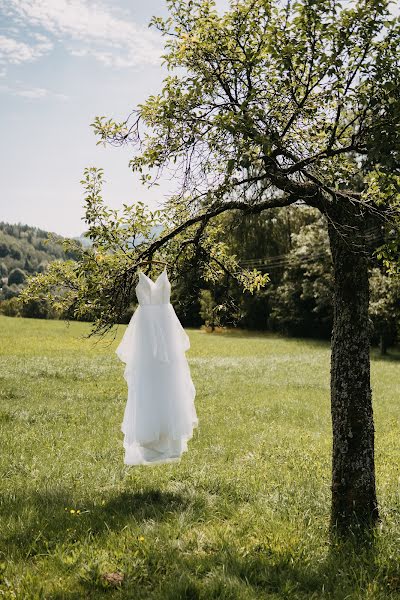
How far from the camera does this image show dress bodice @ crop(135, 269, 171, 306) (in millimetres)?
5863

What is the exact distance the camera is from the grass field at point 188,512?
4.40 metres

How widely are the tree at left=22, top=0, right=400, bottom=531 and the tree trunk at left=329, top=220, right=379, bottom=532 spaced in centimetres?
1

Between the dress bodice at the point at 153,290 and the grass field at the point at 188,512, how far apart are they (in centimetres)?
69

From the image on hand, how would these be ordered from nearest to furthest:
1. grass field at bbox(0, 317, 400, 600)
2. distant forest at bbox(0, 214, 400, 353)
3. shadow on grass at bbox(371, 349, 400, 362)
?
grass field at bbox(0, 317, 400, 600)
distant forest at bbox(0, 214, 400, 353)
shadow on grass at bbox(371, 349, 400, 362)

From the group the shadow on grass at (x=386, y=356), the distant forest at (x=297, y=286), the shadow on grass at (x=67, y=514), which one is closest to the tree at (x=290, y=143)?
the shadow on grass at (x=67, y=514)

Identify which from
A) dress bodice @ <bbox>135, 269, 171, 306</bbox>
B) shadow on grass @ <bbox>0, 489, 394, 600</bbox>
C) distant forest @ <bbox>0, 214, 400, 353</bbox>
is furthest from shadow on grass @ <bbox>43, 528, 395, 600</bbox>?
distant forest @ <bbox>0, 214, 400, 353</bbox>

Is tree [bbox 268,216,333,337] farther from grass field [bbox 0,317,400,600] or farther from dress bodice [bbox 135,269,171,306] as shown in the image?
dress bodice [bbox 135,269,171,306]

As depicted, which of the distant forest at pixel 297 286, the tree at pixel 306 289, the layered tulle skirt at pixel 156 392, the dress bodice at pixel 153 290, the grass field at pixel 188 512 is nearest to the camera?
the grass field at pixel 188 512

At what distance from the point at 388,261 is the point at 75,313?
11.8ft

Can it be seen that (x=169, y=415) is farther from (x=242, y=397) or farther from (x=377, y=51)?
(x=242, y=397)

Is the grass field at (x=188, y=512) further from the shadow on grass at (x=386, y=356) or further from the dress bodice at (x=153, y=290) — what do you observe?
the shadow on grass at (x=386, y=356)

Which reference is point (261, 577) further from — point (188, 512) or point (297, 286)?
point (297, 286)

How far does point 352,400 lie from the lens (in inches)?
213

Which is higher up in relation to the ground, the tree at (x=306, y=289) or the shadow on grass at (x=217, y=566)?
the tree at (x=306, y=289)
